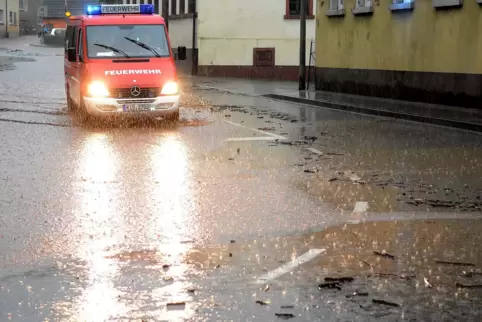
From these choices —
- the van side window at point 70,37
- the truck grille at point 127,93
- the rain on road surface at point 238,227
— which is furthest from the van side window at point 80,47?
the rain on road surface at point 238,227

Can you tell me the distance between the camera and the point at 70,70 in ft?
62.9

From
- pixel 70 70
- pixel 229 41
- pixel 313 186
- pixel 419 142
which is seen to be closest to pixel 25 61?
pixel 229 41

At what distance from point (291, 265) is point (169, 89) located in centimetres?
1083

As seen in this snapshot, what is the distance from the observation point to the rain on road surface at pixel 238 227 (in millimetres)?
5496

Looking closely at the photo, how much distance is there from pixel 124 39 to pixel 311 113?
527 cm

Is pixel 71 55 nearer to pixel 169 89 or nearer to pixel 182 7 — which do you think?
pixel 169 89

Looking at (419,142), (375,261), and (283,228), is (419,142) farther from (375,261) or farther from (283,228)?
(375,261)

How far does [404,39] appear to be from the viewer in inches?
946

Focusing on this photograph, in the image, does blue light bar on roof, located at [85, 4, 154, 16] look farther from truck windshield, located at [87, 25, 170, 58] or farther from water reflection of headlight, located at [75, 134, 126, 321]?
water reflection of headlight, located at [75, 134, 126, 321]

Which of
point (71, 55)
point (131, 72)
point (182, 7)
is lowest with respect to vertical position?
point (131, 72)

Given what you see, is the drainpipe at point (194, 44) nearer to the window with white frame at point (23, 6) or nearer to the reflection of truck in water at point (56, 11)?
the reflection of truck in water at point (56, 11)

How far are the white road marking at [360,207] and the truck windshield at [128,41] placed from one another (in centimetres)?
920

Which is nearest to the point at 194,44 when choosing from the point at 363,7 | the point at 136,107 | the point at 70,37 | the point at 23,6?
the point at 363,7

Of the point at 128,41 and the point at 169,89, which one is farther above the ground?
the point at 128,41
